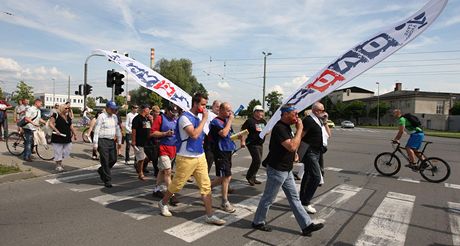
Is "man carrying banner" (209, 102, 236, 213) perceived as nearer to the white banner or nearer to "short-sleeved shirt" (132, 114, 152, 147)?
the white banner

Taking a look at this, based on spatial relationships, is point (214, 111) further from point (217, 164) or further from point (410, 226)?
point (410, 226)

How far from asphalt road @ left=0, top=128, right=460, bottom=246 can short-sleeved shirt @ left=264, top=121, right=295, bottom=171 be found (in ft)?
3.06

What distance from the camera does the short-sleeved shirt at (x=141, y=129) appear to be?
8.09 meters

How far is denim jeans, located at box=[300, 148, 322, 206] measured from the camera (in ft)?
18.3

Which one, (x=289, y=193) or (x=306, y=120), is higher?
(x=306, y=120)

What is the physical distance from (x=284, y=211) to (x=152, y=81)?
352 centimetres

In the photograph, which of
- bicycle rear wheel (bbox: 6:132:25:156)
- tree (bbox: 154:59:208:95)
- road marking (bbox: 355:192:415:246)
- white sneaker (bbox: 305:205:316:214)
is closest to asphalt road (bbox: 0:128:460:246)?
road marking (bbox: 355:192:415:246)

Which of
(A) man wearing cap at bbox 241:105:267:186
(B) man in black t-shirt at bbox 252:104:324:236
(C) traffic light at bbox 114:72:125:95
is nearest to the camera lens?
(B) man in black t-shirt at bbox 252:104:324:236

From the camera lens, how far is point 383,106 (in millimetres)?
70500

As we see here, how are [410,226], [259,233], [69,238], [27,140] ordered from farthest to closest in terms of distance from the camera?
[27,140] < [410,226] < [259,233] < [69,238]

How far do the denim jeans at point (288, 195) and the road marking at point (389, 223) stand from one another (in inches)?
28.9

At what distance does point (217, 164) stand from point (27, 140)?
22.6 ft

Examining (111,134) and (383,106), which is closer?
(111,134)

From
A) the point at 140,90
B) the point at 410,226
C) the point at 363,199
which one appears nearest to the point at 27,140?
the point at 363,199
